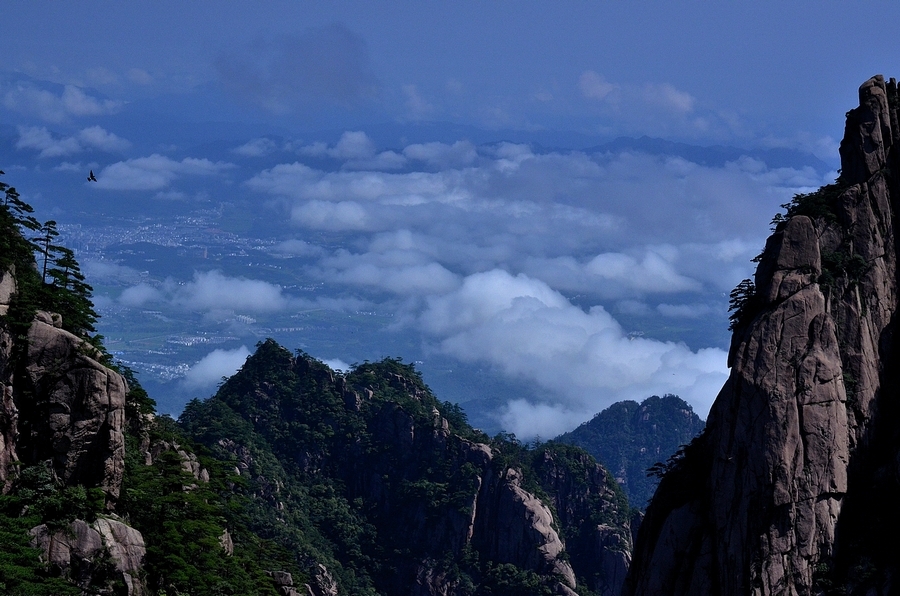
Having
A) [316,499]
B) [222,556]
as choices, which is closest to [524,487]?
[316,499]

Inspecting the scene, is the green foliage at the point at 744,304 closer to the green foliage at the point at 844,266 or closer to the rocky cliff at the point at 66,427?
the green foliage at the point at 844,266

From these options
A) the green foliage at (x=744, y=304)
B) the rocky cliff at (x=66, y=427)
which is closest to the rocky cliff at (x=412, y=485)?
the rocky cliff at (x=66, y=427)

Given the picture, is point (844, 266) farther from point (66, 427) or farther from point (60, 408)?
point (60, 408)

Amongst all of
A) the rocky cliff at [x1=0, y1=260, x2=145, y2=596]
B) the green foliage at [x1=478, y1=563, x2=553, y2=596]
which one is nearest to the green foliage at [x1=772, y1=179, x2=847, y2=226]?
the rocky cliff at [x1=0, y1=260, x2=145, y2=596]

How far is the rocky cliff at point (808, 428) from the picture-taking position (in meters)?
48.6

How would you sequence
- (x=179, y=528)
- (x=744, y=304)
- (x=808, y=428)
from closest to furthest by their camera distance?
(x=808, y=428) < (x=179, y=528) < (x=744, y=304)

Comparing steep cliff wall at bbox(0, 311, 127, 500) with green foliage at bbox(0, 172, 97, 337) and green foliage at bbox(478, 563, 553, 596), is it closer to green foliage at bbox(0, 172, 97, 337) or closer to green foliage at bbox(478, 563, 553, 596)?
green foliage at bbox(0, 172, 97, 337)

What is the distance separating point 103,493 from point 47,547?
3.76 m

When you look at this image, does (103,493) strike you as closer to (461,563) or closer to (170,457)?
(170,457)

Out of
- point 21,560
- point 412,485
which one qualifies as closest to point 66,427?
point 21,560

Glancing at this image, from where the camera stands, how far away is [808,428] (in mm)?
49906

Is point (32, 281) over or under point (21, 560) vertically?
over

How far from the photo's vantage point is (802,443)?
49.7 m

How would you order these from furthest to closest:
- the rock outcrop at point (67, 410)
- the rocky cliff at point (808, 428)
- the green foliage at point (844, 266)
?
the green foliage at point (844, 266), the rock outcrop at point (67, 410), the rocky cliff at point (808, 428)
